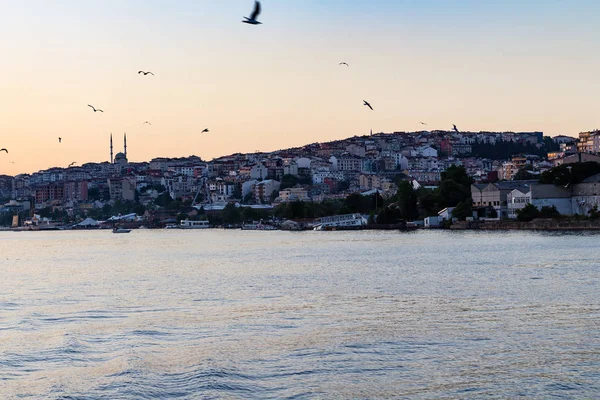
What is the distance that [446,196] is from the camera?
4047cm

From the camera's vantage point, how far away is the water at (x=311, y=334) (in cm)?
738

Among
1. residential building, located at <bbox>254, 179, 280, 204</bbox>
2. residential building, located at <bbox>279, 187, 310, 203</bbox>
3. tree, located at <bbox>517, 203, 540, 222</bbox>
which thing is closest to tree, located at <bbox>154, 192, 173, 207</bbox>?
residential building, located at <bbox>254, 179, 280, 204</bbox>

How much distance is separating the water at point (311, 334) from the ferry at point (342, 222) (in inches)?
1091

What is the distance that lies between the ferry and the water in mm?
27707

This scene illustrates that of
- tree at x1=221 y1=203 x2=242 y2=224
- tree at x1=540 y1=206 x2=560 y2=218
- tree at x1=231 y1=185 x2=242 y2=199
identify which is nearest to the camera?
tree at x1=540 y1=206 x2=560 y2=218

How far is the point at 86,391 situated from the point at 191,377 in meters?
0.81

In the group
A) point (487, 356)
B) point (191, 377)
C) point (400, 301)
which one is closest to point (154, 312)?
point (400, 301)

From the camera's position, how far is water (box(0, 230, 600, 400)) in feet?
24.2

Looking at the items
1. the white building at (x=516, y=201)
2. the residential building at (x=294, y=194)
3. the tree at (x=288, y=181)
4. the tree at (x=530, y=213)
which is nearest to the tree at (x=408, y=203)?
the white building at (x=516, y=201)

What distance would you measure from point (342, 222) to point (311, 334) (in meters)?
36.2

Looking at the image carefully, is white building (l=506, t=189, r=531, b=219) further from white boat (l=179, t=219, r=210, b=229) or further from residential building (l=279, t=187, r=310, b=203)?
residential building (l=279, t=187, r=310, b=203)

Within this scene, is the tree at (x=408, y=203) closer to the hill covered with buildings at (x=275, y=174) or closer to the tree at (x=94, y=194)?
the hill covered with buildings at (x=275, y=174)

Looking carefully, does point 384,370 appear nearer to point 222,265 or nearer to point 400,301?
point 400,301

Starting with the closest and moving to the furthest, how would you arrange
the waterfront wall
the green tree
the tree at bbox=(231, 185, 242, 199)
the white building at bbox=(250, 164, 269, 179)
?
1. the waterfront wall
2. the green tree
3. the tree at bbox=(231, 185, 242, 199)
4. the white building at bbox=(250, 164, 269, 179)
